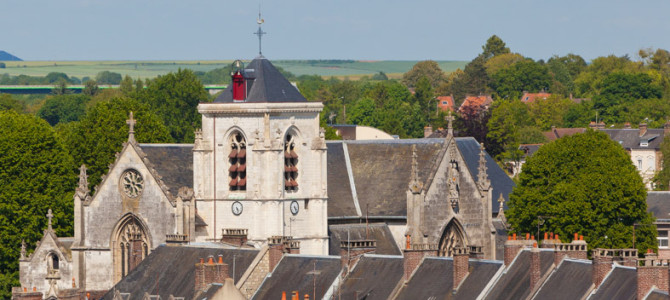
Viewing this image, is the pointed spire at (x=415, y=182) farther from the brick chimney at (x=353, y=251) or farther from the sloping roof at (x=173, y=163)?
the brick chimney at (x=353, y=251)

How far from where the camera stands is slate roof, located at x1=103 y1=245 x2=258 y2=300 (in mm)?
81581

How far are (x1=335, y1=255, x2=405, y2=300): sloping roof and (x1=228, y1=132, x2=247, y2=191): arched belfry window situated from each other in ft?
46.7

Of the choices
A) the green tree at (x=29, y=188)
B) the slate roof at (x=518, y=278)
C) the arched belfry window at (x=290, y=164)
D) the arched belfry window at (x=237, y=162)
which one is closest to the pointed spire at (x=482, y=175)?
the arched belfry window at (x=290, y=164)

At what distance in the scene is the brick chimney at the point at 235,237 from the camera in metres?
87.8

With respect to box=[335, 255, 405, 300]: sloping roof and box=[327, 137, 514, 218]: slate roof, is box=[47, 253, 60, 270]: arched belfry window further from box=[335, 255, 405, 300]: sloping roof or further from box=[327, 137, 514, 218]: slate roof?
box=[335, 255, 405, 300]: sloping roof

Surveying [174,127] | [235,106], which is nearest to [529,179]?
[235,106]

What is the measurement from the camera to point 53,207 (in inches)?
4232

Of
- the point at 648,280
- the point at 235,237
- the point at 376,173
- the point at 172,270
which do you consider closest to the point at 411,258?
the point at 172,270

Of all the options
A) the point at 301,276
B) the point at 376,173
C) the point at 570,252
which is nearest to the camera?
the point at 570,252

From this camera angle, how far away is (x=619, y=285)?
66875mm

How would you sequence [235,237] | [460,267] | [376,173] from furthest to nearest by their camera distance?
[376,173] → [235,237] → [460,267]

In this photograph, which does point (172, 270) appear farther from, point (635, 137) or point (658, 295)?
point (635, 137)

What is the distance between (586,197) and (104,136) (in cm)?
3023

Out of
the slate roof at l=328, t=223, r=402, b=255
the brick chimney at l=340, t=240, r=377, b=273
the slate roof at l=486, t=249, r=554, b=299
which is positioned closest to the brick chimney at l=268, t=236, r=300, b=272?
the brick chimney at l=340, t=240, r=377, b=273
